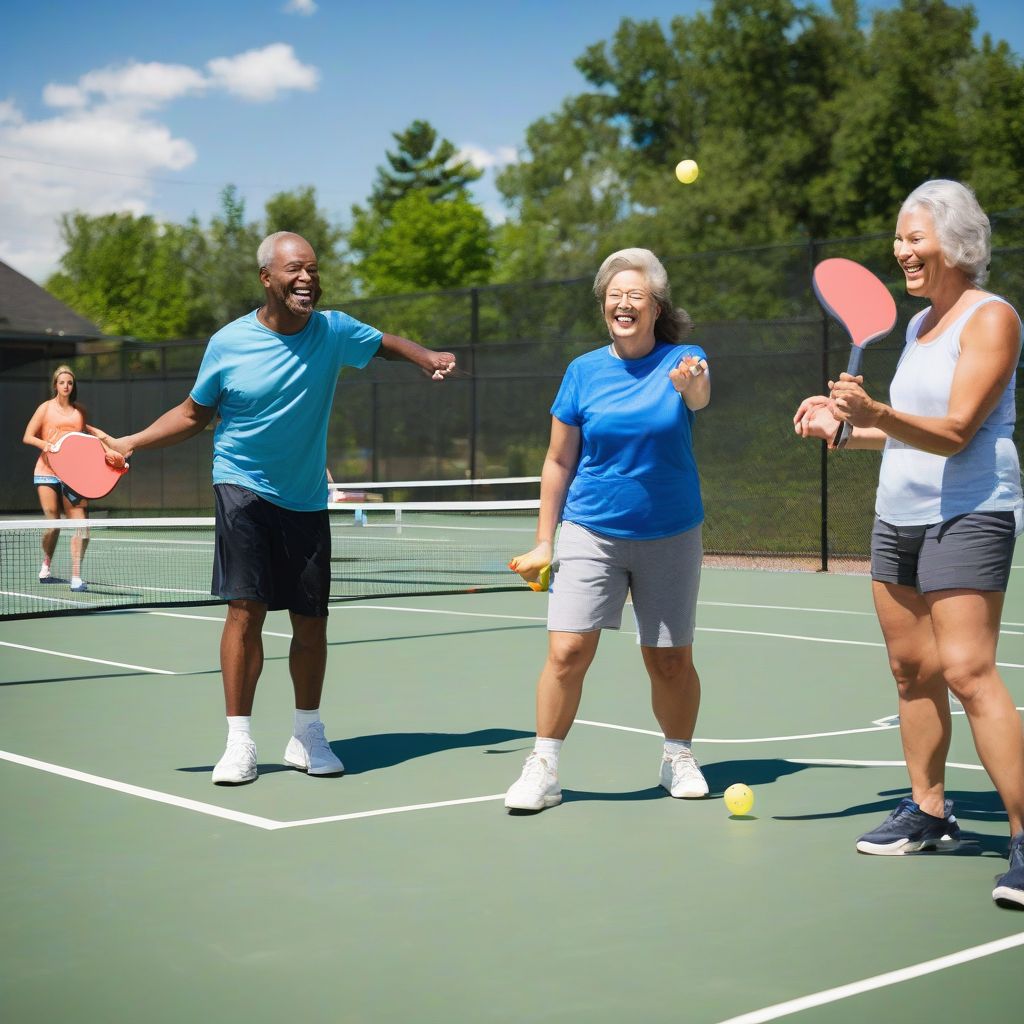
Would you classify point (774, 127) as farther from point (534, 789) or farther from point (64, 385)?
point (534, 789)

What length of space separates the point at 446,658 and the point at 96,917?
4836 millimetres

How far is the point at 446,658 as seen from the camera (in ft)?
28.0

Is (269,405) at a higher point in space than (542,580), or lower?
higher

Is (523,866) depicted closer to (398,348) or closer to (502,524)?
(398,348)

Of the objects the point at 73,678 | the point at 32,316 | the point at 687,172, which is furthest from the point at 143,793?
the point at 32,316

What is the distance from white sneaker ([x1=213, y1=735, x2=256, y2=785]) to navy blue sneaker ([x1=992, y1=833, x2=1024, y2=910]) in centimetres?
254

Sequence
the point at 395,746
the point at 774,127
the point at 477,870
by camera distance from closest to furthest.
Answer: the point at 477,870 < the point at 395,746 < the point at 774,127

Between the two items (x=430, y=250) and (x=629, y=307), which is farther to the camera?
(x=430, y=250)

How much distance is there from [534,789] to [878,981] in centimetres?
173

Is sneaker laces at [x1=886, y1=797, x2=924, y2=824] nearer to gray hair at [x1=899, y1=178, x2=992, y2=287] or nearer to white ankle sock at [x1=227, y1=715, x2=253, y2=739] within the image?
gray hair at [x1=899, y1=178, x2=992, y2=287]

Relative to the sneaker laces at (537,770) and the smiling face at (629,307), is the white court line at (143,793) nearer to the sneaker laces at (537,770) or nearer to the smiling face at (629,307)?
the sneaker laces at (537,770)

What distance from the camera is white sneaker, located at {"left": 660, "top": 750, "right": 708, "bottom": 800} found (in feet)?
16.4

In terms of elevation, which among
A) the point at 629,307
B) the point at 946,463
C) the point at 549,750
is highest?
the point at 629,307

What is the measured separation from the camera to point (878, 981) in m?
3.24
